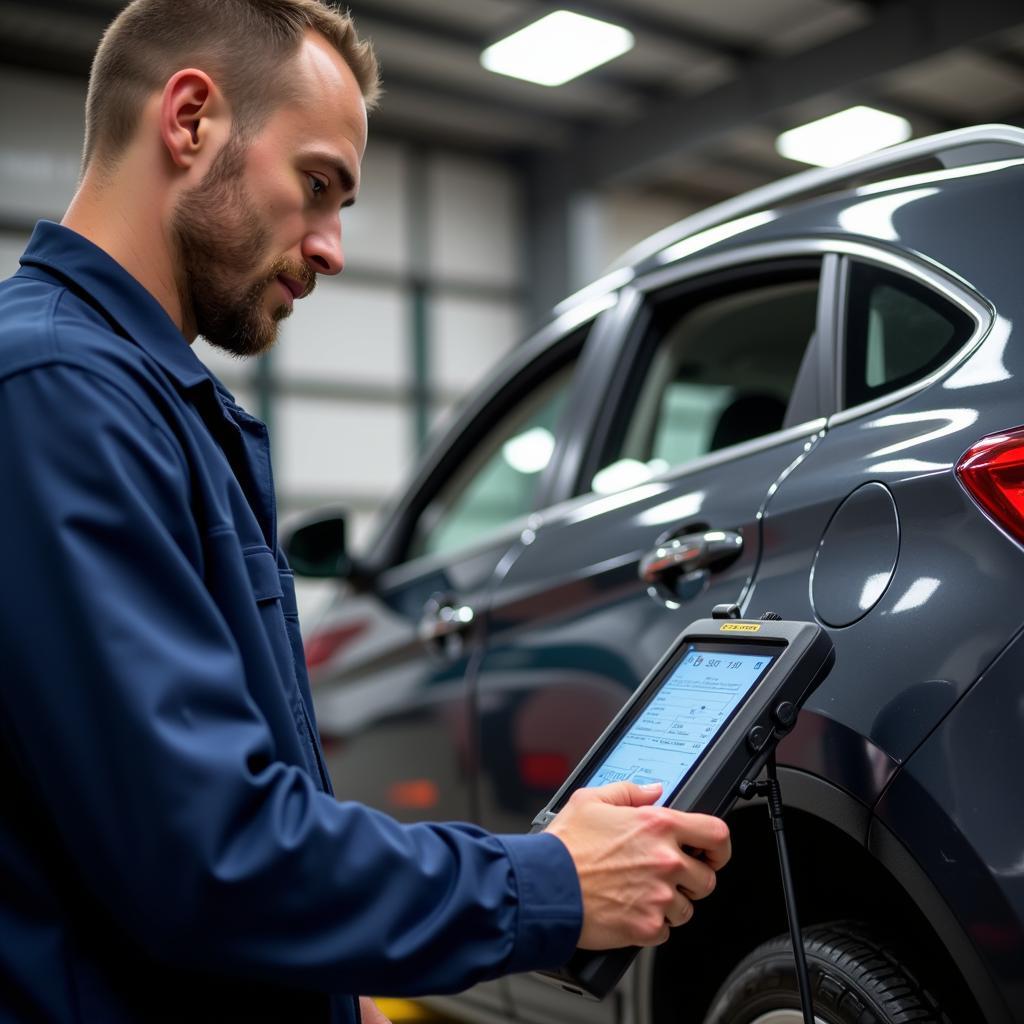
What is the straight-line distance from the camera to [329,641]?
117 inches

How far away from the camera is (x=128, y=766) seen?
34.9 inches

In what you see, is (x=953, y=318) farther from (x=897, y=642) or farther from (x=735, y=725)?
(x=735, y=725)

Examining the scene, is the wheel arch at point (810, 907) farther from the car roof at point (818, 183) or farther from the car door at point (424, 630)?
the car roof at point (818, 183)

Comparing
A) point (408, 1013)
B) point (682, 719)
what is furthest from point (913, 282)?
point (408, 1013)

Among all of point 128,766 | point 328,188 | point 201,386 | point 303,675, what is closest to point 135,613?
point 128,766

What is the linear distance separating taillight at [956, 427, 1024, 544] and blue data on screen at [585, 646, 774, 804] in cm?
30

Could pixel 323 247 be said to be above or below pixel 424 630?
above

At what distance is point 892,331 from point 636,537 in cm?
48

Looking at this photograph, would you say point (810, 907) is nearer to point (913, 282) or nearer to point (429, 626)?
point (913, 282)

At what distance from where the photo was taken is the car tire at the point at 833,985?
1.36 meters

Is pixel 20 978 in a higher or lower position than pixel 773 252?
lower

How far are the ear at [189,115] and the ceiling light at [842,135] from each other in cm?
997

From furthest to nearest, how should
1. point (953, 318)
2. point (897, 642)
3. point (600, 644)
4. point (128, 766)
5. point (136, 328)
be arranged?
point (600, 644)
point (953, 318)
point (897, 642)
point (136, 328)
point (128, 766)

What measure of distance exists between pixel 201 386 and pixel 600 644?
3.12 ft
